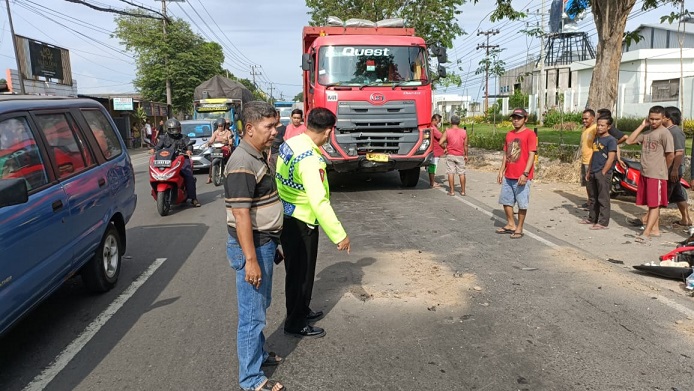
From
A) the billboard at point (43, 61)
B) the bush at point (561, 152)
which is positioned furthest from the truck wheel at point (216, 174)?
the billboard at point (43, 61)

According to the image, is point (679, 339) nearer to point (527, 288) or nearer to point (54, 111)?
point (527, 288)

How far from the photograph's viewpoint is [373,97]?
10312 mm

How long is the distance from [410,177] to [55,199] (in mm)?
8731

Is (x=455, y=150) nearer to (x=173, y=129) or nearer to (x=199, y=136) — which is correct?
(x=173, y=129)

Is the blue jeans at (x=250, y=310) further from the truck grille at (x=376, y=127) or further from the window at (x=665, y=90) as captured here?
the window at (x=665, y=90)

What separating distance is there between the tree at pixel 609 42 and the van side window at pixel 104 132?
10.0 metres

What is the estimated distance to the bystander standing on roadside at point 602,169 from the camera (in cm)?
761

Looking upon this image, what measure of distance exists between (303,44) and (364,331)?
1040cm

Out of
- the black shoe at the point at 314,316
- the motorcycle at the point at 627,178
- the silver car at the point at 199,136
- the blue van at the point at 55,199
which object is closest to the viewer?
the blue van at the point at 55,199

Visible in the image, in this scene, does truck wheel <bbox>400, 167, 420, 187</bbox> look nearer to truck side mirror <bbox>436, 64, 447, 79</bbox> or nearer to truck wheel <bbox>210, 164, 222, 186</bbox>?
truck side mirror <bbox>436, 64, 447, 79</bbox>

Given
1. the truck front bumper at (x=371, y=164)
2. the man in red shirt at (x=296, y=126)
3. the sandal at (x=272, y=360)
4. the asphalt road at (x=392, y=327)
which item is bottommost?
the asphalt road at (x=392, y=327)

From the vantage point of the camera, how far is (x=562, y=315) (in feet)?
14.5

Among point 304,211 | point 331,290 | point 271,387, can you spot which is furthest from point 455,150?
point 271,387

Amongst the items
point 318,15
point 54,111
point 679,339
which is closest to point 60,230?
point 54,111
